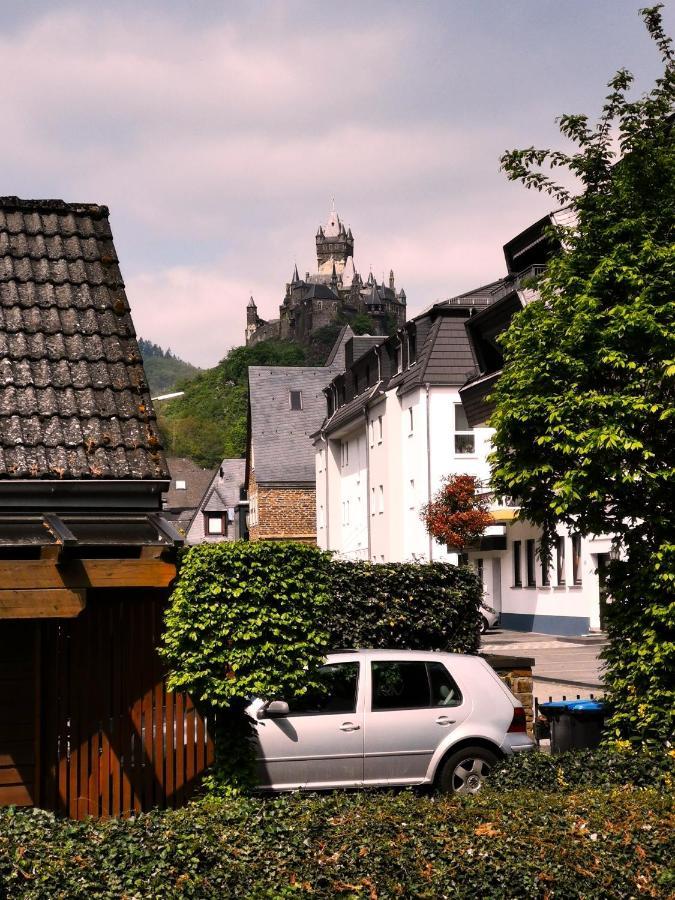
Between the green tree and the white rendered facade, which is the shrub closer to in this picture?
the green tree

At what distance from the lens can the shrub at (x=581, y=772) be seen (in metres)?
9.28

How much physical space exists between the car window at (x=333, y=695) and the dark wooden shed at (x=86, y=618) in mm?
2023

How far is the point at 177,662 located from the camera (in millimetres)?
9609

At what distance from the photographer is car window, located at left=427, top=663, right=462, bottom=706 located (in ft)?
40.7

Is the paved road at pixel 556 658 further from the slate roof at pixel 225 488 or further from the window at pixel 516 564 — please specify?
the slate roof at pixel 225 488

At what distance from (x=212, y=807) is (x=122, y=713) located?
2.29 m

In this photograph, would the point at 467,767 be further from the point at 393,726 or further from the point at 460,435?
the point at 460,435

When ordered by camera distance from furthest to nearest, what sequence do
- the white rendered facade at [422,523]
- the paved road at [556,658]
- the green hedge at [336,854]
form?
the white rendered facade at [422,523]
the paved road at [556,658]
the green hedge at [336,854]

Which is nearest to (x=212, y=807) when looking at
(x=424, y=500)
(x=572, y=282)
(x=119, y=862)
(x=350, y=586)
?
(x=119, y=862)

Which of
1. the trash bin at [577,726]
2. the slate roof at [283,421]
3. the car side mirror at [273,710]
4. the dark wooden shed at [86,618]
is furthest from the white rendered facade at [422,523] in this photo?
the dark wooden shed at [86,618]

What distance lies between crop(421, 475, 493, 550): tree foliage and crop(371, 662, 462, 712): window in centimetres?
3002

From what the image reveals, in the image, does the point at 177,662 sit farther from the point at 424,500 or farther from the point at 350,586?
the point at 424,500

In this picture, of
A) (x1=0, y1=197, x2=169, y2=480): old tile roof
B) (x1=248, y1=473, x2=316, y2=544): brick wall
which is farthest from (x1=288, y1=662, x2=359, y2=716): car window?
(x1=248, y1=473, x2=316, y2=544): brick wall

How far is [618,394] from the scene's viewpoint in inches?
479
